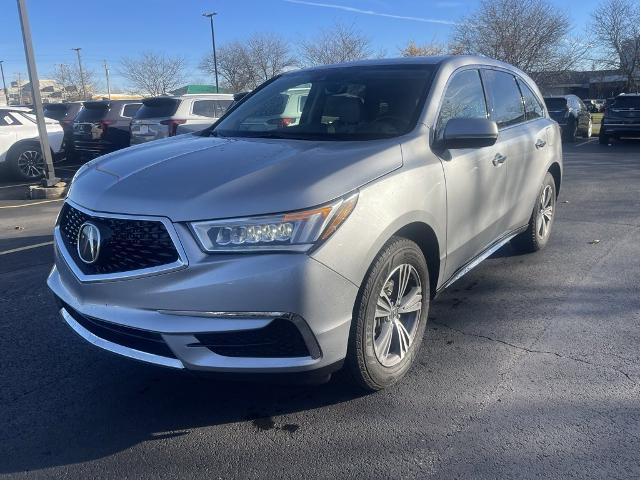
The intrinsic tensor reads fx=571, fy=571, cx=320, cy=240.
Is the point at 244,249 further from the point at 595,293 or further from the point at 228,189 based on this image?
the point at 595,293

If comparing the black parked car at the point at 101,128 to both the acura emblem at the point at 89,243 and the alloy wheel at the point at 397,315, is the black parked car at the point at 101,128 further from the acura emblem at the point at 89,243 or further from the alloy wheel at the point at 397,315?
the alloy wheel at the point at 397,315

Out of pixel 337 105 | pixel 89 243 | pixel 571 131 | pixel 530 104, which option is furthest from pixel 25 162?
pixel 571 131

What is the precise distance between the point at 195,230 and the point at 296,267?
471mm

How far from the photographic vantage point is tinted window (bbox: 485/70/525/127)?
446 centimetres

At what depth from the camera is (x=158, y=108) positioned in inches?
457

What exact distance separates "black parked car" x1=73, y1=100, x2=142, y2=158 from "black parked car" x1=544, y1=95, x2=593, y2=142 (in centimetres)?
1261

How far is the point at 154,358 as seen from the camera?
261 cm

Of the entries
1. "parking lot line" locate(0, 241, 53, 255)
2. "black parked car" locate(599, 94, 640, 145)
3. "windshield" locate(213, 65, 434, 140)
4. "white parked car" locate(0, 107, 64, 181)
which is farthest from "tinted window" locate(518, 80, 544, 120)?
"black parked car" locate(599, 94, 640, 145)

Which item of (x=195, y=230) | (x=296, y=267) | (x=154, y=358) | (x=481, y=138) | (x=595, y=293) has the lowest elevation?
(x=595, y=293)

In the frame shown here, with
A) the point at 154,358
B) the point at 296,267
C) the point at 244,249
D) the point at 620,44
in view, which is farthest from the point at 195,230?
the point at 620,44

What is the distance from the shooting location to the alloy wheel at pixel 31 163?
40.1 ft

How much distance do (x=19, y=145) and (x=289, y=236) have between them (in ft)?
38.2

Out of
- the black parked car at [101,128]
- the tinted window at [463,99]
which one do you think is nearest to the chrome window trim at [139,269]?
the tinted window at [463,99]

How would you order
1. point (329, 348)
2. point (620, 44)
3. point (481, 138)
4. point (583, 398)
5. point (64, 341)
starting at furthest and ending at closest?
1. point (620, 44)
2. point (64, 341)
3. point (481, 138)
4. point (583, 398)
5. point (329, 348)
